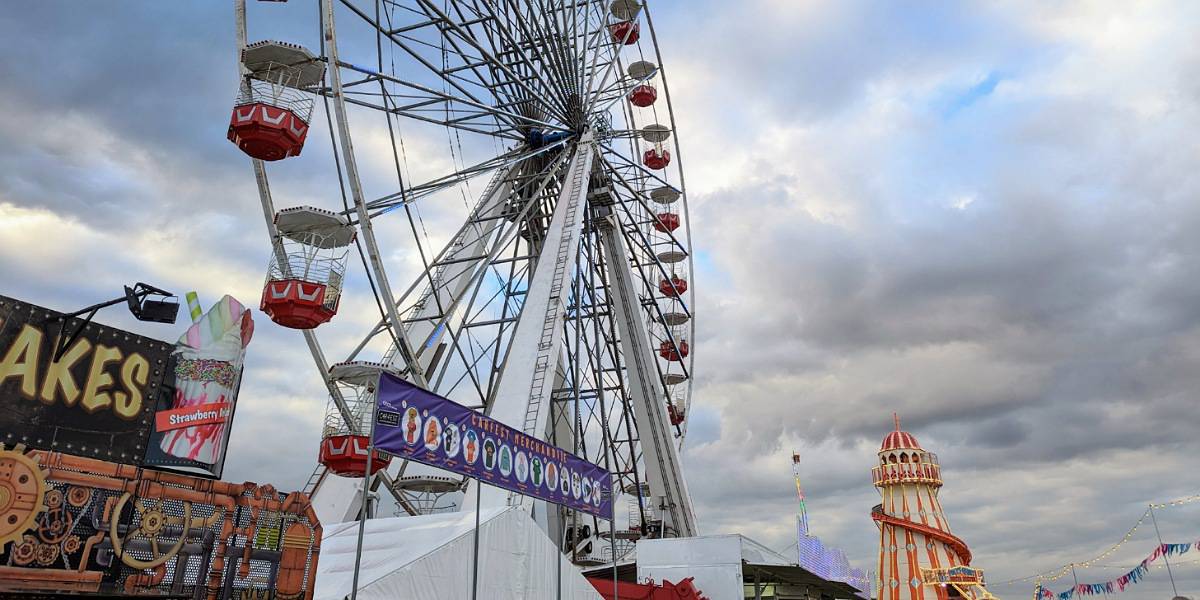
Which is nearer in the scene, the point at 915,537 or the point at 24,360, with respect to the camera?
the point at 24,360

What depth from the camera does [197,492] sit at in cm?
936

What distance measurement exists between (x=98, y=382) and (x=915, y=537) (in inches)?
1232

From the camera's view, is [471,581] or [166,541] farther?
[471,581]

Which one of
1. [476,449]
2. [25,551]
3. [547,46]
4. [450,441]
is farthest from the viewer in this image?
[547,46]

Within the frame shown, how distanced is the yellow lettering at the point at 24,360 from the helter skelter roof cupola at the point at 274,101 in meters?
7.15

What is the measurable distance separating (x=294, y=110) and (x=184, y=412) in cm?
751

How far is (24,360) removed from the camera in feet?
28.9

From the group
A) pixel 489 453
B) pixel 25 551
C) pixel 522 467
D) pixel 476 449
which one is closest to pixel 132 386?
pixel 25 551

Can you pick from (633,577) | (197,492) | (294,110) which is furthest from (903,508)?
(197,492)

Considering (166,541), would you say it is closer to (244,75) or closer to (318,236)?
(318,236)

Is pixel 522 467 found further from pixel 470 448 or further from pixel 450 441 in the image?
pixel 450 441

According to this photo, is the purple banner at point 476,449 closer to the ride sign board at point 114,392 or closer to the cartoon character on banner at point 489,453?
the cartoon character on banner at point 489,453

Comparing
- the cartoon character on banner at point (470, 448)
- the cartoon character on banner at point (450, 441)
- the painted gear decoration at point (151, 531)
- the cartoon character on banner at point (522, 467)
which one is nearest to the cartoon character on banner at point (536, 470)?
the cartoon character on banner at point (522, 467)

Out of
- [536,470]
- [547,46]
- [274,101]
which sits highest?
[547,46]
